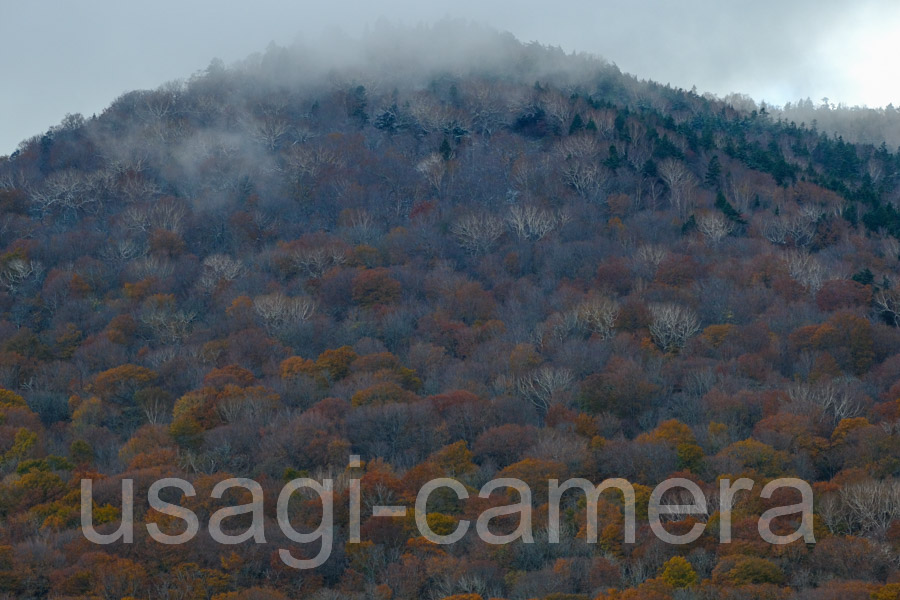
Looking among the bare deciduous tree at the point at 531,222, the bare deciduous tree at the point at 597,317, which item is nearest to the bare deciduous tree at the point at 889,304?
the bare deciduous tree at the point at 597,317

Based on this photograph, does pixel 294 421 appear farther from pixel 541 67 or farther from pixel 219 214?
pixel 541 67

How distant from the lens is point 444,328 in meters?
68.1

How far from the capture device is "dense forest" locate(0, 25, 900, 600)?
38.8m

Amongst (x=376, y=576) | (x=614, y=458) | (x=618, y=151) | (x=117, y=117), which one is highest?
(x=117, y=117)

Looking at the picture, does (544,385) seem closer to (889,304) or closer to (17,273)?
(889,304)

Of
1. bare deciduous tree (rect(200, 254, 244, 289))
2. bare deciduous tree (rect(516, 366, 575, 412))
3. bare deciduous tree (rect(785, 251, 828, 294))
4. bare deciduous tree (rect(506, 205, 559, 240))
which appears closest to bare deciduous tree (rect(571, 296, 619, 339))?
bare deciduous tree (rect(516, 366, 575, 412))

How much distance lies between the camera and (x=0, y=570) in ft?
119

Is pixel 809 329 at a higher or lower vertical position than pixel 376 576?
higher

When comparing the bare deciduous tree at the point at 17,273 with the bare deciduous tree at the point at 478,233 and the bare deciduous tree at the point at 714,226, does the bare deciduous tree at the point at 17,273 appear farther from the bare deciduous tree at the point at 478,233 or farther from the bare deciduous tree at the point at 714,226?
the bare deciduous tree at the point at 714,226

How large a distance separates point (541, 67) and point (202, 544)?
104 meters

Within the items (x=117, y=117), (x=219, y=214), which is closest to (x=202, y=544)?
(x=219, y=214)

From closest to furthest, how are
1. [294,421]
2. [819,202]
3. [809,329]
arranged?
[294,421], [809,329], [819,202]

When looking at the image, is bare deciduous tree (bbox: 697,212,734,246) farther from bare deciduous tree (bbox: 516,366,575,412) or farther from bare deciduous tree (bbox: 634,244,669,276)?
bare deciduous tree (bbox: 516,366,575,412)

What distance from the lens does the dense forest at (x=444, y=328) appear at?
3875 cm
